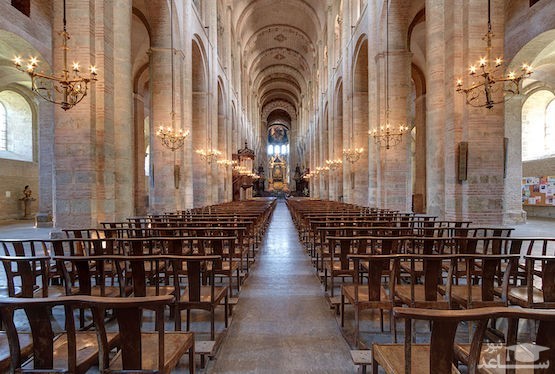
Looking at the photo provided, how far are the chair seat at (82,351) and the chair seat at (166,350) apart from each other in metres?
0.14

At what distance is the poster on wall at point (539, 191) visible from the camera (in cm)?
1823

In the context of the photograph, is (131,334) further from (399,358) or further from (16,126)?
(16,126)

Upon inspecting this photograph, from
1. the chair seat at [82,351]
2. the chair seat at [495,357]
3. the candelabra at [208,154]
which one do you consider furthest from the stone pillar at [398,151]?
the chair seat at [82,351]

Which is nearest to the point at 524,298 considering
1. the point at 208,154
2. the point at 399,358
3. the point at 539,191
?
the point at 399,358

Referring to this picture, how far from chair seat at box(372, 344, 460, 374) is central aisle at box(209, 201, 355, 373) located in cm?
78

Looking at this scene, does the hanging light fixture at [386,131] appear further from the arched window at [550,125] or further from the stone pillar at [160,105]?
the arched window at [550,125]

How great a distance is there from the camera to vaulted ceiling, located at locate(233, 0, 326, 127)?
32.5 m

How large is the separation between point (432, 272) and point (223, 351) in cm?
215

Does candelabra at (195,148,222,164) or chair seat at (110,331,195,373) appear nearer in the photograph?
chair seat at (110,331,195,373)

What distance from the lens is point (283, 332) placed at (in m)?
3.88

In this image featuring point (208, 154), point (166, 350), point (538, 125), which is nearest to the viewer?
point (166, 350)

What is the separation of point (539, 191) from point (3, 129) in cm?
2913

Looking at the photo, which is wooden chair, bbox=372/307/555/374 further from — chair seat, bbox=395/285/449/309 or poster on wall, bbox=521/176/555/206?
poster on wall, bbox=521/176/555/206

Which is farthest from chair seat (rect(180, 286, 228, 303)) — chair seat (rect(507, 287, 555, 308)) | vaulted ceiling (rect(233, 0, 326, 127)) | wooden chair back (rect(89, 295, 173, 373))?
vaulted ceiling (rect(233, 0, 326, 127))
